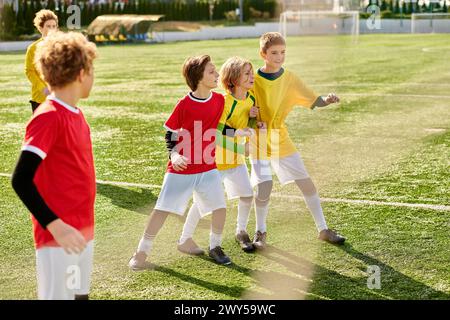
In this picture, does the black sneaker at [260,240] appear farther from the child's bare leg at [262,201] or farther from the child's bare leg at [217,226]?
the child's bare leg at [217,226]

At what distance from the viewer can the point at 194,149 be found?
5148mm

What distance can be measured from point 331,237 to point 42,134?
311 centimetres

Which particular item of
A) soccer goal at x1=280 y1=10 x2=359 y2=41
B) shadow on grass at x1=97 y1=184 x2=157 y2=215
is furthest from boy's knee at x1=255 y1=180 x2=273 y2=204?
soccer goal at x1=280 y1=10 x2=359 y2=41

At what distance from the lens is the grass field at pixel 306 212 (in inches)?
196

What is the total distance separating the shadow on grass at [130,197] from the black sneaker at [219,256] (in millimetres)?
1541

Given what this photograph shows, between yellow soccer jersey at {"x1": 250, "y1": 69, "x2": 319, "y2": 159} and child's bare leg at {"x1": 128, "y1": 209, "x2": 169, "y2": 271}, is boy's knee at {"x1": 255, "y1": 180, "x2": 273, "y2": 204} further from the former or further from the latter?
child's bare leg at {"x1": 128, "y1": 209, "x2": 169, "y2": 271}

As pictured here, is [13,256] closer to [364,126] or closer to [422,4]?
[364,126]

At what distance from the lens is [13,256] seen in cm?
564

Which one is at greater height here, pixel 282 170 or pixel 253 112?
pixel 253 112

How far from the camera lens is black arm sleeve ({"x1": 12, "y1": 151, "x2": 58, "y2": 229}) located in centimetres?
321

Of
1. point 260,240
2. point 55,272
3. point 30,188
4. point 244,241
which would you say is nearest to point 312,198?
point 260,240

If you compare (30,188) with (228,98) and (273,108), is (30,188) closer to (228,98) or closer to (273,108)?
(228,98)

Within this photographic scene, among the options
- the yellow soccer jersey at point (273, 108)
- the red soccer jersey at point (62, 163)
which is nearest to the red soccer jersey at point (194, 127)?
the yellow soccer jersey at point (273, 108)
